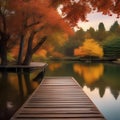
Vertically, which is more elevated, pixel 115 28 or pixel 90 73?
pixel 115 28

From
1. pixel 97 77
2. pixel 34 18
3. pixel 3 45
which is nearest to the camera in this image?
pixel 97 77

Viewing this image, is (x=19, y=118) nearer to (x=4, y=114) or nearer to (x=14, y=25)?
(x=4, y=114)

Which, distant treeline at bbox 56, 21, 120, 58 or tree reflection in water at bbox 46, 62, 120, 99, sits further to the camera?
distant treeline at bbox 56, 21, 120, 58

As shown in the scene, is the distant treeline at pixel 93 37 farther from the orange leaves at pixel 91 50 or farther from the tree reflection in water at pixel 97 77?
the tree reflection in water at pixel 97 77

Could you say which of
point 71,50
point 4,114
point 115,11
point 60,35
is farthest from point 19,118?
point 71,50

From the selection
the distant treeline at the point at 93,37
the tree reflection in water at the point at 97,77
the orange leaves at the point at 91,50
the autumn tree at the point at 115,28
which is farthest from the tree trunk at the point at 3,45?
the autumn tree at the point at 115,28

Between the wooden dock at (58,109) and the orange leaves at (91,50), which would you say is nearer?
the wooden dock at (58,109)

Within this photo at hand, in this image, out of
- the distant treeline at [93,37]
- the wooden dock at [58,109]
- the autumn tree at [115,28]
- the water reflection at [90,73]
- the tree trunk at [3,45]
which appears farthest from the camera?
the autumn tree at [115,28]

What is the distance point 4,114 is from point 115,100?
624 centimetres

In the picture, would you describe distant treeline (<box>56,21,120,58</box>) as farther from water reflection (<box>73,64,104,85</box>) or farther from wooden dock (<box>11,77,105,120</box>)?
wooden dock (<box>11,77,105,120</box>)

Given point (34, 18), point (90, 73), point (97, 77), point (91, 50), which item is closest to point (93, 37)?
point (91, 50)

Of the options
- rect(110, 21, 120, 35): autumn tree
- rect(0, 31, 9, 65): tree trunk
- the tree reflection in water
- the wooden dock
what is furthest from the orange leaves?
the wooden dock

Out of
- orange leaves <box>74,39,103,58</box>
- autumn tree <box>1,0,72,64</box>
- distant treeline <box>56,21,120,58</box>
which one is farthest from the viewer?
distant treeline <box>56,21,120,58</box>

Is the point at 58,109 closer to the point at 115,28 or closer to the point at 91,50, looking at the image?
the point at 91,50
